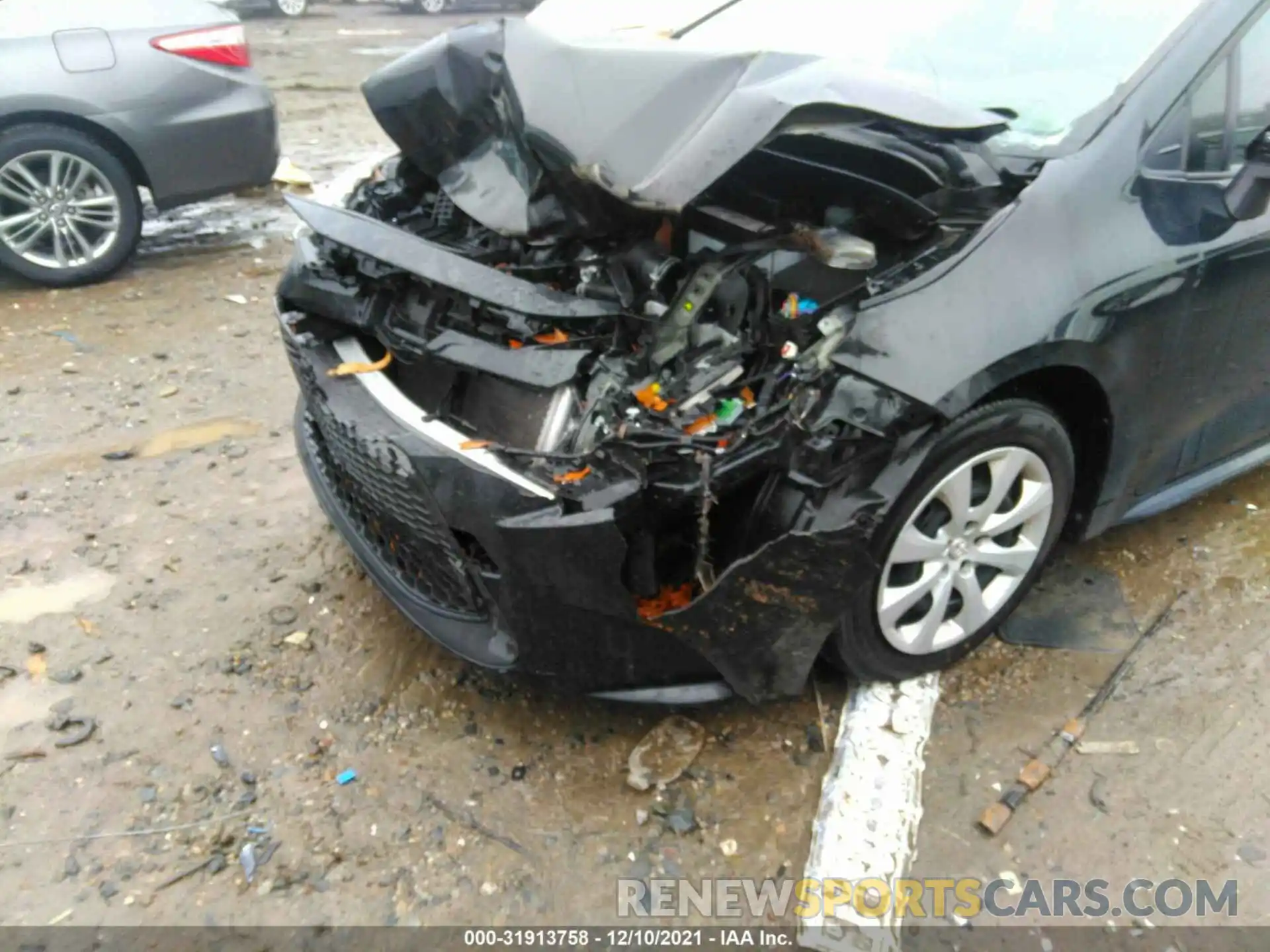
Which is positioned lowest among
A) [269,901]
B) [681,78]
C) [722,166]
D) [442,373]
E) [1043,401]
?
[269,901]

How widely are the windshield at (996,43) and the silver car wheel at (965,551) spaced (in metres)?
0.82

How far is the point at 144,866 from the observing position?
2107 millimetres

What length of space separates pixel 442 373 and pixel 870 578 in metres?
1.14

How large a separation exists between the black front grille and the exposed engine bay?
0.20 metres

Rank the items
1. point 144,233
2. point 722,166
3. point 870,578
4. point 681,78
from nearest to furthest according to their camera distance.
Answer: point 722,166, point 870,578, point 681,78, point 144,233

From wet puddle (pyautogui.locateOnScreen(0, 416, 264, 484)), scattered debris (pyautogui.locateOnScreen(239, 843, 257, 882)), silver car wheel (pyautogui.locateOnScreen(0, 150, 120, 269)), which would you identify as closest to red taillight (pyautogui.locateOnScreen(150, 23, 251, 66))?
silver car wheel (pyautogui.locateOnScreen(0, 150, 120, 269))

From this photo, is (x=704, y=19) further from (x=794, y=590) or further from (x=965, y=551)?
(x=794, y=590)

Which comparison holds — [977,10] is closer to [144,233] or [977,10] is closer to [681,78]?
[681,78]

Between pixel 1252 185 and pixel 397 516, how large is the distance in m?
2.16

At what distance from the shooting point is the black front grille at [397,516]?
82.2 inches

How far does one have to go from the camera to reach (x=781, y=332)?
2.14 metres

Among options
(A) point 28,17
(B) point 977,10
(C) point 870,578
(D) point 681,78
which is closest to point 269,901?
(C) point 870,578

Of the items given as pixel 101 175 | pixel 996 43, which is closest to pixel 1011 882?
pixel 996 43

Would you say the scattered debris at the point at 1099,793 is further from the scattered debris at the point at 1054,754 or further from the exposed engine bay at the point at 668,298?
the exposed engine bay at the point at 668,298
